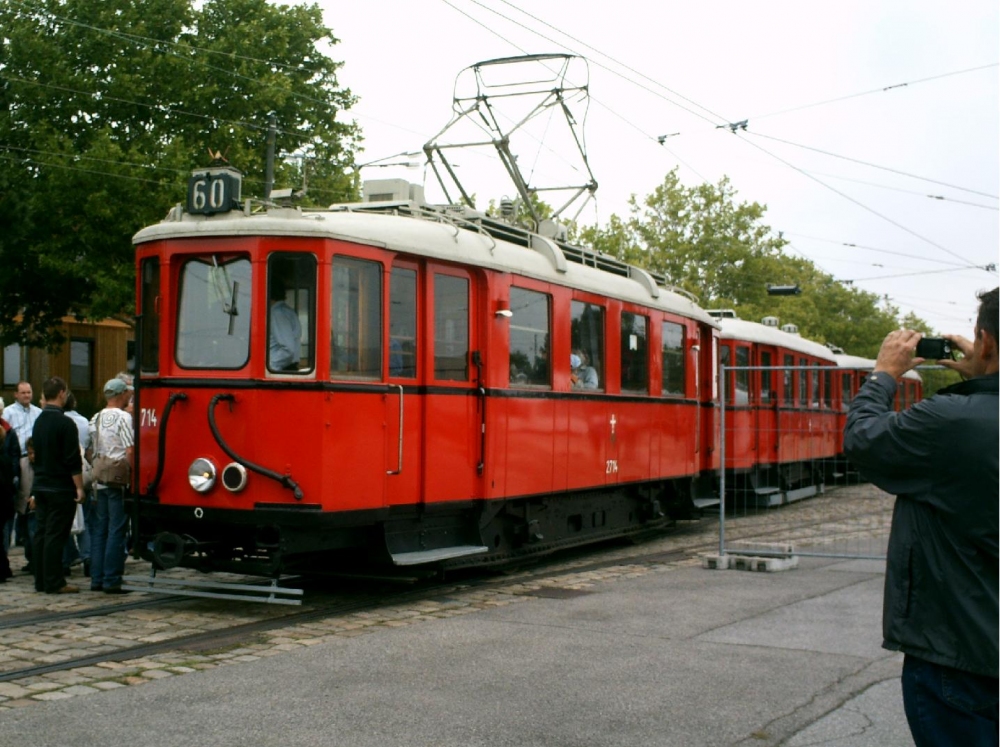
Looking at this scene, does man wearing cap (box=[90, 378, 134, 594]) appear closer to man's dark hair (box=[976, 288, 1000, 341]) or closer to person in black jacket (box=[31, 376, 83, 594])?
person in black jacket (box=[31, 376, 83, 594])

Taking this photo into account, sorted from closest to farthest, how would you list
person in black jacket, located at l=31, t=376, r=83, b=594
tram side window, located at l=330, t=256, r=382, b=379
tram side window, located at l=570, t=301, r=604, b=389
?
tram side window, located at l=330, t=256, r=382, b=379 → person in black jacket, located at l=31, t=376, r=83, b=594 → tram side window, located at l=570, t=301, r=604, b=389

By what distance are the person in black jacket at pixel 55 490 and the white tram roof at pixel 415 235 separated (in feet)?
5.92

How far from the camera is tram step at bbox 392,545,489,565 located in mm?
9867

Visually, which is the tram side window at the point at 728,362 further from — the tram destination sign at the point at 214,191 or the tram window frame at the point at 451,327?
the tram destination sign at the point at 214,191

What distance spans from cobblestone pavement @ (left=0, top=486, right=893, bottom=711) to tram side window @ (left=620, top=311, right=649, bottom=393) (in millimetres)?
2007

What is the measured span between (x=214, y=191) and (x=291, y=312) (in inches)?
48.3

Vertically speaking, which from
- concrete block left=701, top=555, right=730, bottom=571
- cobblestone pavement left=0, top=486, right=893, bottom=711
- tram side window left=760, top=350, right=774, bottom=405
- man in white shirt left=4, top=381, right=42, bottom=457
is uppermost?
tram side window left=760, top=350, right=774, bottom=405

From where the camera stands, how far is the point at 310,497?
29.6 ft

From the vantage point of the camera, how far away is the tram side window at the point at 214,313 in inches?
369

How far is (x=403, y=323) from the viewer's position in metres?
10.0

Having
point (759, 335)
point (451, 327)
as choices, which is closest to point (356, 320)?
point (451, 327)

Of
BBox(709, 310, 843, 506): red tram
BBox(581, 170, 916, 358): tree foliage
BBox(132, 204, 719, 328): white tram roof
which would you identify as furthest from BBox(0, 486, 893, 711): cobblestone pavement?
BBox(581, 170, 916, 358): tree foliage

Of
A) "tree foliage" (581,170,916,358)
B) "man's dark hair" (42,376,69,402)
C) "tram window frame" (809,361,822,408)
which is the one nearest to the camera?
"man's dark hair" (42,376,69,402)

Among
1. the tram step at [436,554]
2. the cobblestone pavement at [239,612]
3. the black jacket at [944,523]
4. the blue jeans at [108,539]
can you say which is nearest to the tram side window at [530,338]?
the tram step at [436,554]
